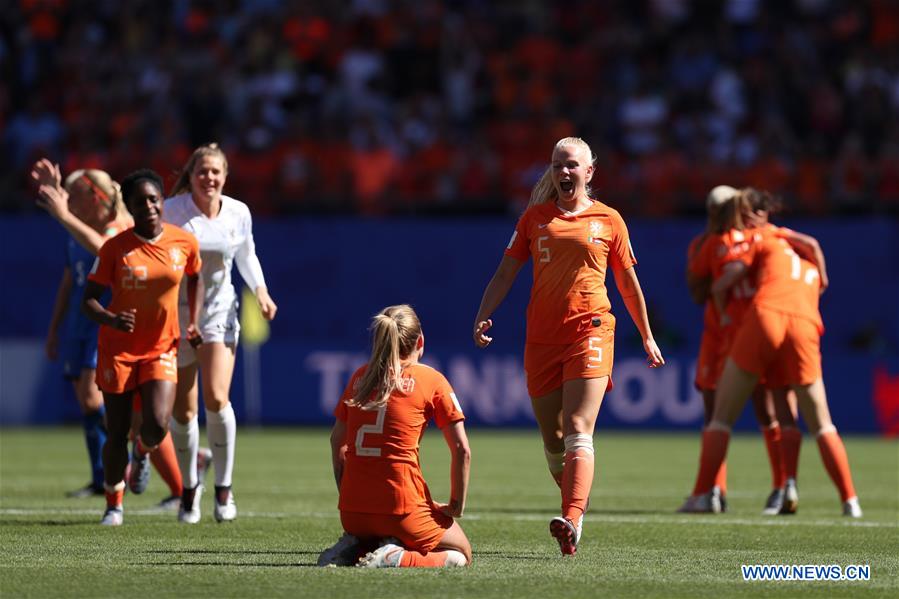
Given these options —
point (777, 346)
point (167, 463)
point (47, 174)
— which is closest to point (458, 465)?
point (167, 463)

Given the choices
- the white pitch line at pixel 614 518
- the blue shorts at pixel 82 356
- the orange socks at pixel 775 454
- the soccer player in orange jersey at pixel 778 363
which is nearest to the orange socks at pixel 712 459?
the soccer player in orange jersey at pixel 778 363

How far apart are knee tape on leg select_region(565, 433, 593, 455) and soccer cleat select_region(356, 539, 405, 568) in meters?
1.22

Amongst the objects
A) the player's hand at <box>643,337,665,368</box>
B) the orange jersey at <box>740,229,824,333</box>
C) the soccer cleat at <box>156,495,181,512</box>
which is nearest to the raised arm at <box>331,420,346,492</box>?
the player's hand at <box>643,337,665,368</box>

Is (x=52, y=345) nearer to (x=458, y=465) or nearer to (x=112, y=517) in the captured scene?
(x=112, y=517)

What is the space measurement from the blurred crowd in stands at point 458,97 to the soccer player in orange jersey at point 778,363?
1015cm

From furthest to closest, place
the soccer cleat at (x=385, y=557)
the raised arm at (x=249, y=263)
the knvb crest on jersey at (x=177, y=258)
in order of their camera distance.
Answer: the raised arm at (x=249, y=263), the knvb crest on jersey at (x=177, y=258), the soccer cleat at (x=385, y=557)

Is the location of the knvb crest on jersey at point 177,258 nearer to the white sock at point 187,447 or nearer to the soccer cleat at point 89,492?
the white sock at point 187,447

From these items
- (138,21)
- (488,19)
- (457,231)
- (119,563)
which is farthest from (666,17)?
(119,563)

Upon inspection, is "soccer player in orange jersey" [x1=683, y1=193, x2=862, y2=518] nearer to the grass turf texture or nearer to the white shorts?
the grass turf texture

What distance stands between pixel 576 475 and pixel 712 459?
10.5ft

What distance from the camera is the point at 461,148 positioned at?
75.8 ft

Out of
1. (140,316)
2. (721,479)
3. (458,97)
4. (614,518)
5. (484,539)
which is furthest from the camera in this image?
(458,97)

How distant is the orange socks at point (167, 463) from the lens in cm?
1045

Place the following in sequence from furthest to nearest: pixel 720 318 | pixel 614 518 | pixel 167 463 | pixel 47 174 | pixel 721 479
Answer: pixel 720 318 < pixel 721 479 < pixel 614 518 < pixel 167 463 < pixel 47 174
